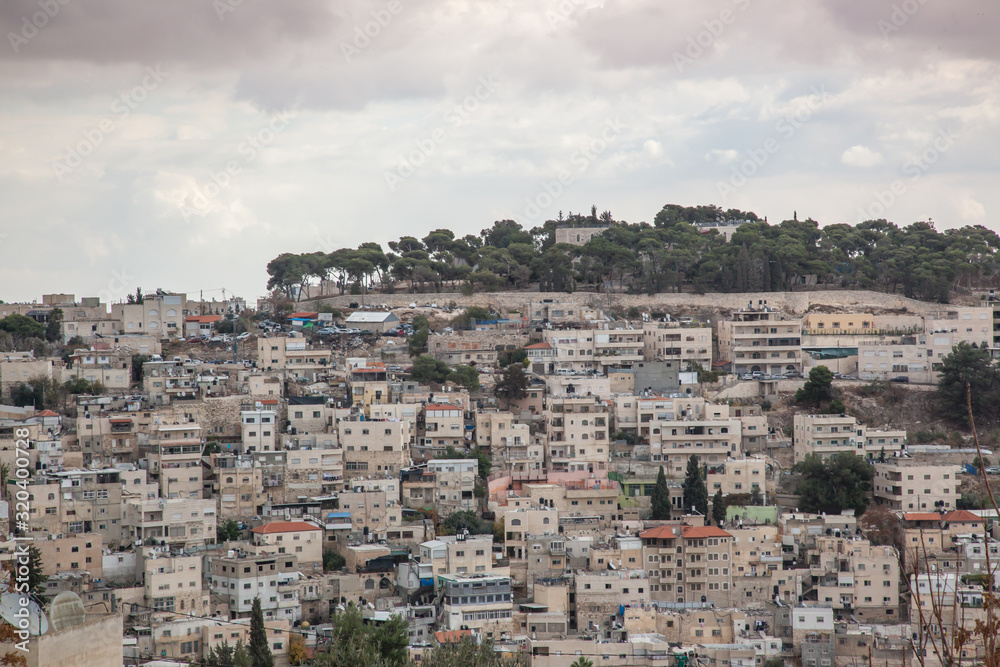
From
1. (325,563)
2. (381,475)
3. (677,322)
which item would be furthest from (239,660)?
(677,322)

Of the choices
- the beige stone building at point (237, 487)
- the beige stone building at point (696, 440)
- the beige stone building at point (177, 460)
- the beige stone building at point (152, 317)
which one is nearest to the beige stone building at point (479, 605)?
the beige stone building at point (237, 487)

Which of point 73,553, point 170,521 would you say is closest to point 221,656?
point 73,553

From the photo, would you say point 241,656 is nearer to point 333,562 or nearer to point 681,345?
point 333,562

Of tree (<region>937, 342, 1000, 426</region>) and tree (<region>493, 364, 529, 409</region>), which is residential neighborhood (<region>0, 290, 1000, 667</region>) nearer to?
tree (<region>493, 364, 529, 409</region>)

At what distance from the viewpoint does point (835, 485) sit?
27938mm

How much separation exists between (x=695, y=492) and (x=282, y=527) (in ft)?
29.8

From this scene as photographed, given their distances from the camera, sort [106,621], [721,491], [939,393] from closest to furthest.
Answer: [106,621], [721,491], [939,393]

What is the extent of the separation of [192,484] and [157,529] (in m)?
2.20

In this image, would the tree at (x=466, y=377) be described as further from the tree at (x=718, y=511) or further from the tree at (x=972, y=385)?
the tree at (x=972, y=385)

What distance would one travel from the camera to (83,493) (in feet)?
80.3

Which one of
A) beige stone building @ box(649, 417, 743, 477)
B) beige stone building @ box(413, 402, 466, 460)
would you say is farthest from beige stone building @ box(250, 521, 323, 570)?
beige stone building @ box(649, 417, 743, 477)

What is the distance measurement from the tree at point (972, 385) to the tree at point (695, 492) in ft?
32.5

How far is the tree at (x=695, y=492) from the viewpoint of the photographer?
1067 inches

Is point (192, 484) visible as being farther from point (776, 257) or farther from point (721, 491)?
point (776, 257)
